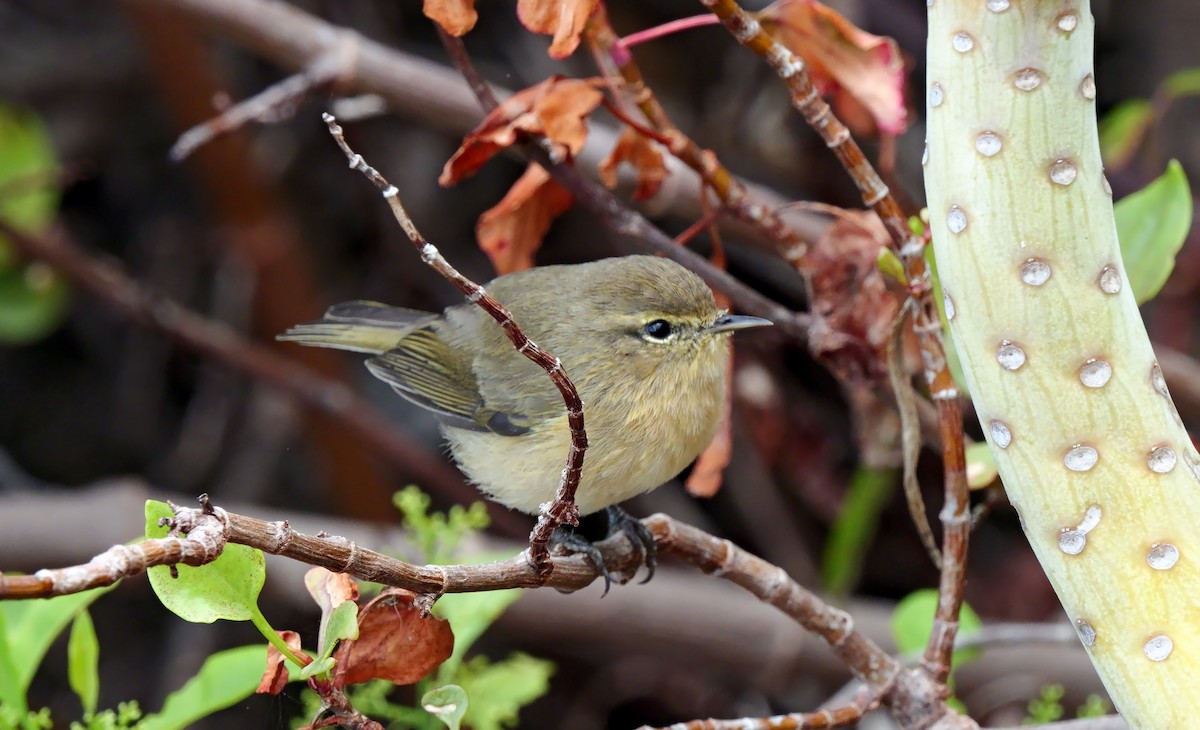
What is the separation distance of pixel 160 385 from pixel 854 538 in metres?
2.79

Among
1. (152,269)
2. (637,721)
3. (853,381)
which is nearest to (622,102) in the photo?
(853,381)

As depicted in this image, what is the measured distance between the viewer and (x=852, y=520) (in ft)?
12.5

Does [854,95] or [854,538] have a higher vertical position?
[854,95]

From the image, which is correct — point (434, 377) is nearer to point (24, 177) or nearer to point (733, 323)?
point (733, 323)

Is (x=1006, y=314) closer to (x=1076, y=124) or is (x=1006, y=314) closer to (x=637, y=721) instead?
(x=1076, y=124)

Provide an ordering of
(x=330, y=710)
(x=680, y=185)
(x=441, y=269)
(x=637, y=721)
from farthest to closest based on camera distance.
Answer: (x=637, y=721) → (x=680, y=185) → (x=330, y=710) → (x=441, y=269)

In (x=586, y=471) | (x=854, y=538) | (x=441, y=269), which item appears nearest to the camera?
(x=441, y=269)

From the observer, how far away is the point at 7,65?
14.9ft

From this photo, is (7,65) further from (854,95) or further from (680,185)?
(854,95)

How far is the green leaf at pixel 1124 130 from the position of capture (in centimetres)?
336

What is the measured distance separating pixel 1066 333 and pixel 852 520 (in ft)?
8.17

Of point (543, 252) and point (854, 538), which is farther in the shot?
point (543, 252)

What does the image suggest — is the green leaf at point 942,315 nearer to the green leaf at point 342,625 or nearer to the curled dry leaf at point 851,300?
the curled dry leaf at point 851,300

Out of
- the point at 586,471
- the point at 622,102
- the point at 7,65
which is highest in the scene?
the point at 7,65
